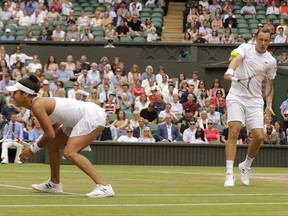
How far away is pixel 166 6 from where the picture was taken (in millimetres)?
36938

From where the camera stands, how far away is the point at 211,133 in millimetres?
25344

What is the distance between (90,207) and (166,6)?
27730 millimetres

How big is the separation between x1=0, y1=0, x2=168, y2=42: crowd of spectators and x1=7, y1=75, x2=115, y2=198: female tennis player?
2030 cm

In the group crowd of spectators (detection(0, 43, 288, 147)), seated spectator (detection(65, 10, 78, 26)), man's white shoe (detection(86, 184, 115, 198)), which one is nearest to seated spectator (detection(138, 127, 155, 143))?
crowd of spectators (detection(0, 43, 288, 147))

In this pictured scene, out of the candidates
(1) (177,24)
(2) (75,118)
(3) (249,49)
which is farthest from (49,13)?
(2) (75,118)

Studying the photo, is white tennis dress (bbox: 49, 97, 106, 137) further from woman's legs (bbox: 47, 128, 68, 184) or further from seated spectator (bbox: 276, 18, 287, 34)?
seated spectator (bbox: 276, 18, 287, 34)

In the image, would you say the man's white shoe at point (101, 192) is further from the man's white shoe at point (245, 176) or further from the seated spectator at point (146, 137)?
the seated spectator at point (146, 137)

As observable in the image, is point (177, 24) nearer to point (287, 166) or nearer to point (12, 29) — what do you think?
point (12, 29)

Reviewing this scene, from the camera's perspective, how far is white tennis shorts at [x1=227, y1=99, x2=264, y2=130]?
13.9m

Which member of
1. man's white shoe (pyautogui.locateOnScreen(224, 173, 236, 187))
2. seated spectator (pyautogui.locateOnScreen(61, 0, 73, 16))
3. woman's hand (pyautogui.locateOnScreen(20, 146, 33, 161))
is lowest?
man's white shoe (pyautogui.locateOnScreen(224, 173, 236, 187))

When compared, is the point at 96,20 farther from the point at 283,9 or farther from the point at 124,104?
the point at 283,9

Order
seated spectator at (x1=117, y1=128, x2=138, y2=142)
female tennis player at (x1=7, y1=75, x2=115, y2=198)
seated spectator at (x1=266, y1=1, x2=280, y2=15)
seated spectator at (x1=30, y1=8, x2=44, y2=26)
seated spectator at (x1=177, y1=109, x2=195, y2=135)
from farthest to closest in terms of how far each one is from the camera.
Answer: seated spectator at (x1=266, y1=1, x2=280, y2=15) < seated spectator at (x1=30, y1=8, x2=44, y2=26) < seated spectator at (x1=177, y1=109, x2=195, y2=135) < seated spectator at (x1=117, y1=128, x2=138, y2=142) < female tennis player at (x1=7, y1=75, x2=115, y2=198)

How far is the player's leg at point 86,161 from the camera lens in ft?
35.8

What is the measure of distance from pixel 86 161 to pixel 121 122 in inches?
565
